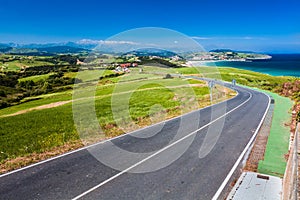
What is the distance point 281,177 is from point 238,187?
2.18 m

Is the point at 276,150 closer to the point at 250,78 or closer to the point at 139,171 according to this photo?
the point at 139,171

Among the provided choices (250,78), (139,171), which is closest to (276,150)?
(139,171)

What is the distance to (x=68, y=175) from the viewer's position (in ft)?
27.9

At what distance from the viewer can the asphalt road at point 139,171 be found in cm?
732

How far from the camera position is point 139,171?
8984 millimetres

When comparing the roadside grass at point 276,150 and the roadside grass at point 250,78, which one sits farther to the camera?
the roadside grass at point 250,78

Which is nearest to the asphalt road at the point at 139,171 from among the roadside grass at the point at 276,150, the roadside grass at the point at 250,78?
the roadside grass at the point at 276,150

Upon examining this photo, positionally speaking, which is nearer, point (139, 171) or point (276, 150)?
point (139, 171)

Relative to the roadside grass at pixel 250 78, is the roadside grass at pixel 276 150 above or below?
above

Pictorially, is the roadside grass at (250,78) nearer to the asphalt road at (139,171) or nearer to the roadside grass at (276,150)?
the roadside grass at (276,150)

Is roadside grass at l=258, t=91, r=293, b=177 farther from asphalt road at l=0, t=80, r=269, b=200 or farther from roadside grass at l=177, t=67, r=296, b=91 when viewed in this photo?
roadside grass at l=177, t=67, r=296, b=91

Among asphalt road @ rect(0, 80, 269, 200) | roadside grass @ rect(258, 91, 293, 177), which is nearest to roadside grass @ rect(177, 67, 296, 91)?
roadside grass @ rect(258, 91, 293, 177)

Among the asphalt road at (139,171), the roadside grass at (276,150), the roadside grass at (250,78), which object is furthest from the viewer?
the roadside grass at (250,78)

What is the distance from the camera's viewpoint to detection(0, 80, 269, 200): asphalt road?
7.32 metres
